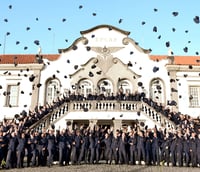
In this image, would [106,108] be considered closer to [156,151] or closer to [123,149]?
[123,149]

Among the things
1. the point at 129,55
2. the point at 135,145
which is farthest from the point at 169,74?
the point at 135,145

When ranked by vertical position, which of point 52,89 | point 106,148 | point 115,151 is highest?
point 52,89

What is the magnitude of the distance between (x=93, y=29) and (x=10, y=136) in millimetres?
16850

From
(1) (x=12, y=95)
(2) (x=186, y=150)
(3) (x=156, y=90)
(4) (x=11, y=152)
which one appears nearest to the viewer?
(4) (x=11, y=152)

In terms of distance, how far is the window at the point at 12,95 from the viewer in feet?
87.9

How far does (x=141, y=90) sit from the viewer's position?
26.1 metres

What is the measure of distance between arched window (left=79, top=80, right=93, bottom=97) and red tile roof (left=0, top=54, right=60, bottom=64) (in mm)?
4127

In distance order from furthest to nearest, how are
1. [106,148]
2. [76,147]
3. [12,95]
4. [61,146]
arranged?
[12,95]
[106,148]
[76,147]
[61,146]

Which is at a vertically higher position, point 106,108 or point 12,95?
point 12,95

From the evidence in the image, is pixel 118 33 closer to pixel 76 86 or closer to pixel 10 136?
pixel 76 86

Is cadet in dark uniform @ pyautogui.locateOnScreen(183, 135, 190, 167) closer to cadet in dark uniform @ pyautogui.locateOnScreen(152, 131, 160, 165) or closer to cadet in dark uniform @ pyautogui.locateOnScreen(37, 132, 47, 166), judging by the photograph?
cadet in dark uniform @ pyautogui.locateOnScreen(152, 131, 160, 165)

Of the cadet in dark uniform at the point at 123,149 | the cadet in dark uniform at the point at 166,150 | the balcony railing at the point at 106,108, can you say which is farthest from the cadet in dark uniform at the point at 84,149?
the balcony railing at the point at 106,108

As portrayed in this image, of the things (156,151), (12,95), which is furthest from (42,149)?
(12,95)

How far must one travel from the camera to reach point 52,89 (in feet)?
87.5
